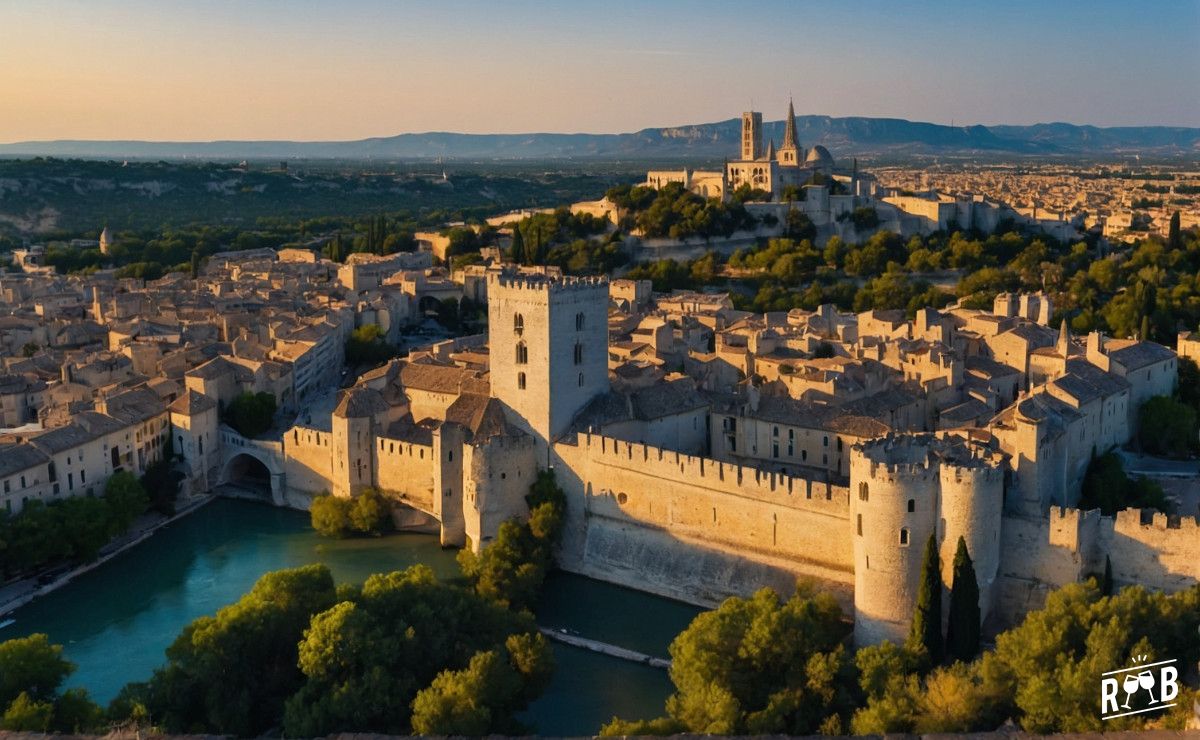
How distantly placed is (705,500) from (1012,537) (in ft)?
13.8

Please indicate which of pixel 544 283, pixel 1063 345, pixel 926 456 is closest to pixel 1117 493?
pixel 926 456

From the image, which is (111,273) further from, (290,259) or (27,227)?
(27,227)

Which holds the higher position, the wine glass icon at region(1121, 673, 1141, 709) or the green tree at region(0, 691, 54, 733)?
the wine glass icon at region(1121, 673, 1141, 709)

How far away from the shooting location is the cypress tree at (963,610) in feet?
43.8

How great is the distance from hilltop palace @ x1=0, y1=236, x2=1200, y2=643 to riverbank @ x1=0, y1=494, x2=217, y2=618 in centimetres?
98

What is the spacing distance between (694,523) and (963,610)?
4409mm

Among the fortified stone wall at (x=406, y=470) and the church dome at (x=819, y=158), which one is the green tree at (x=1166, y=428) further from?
the church dome at (x=819, y=158)

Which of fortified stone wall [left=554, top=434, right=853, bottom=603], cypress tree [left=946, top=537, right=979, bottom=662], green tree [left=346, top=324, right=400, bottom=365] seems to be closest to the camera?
cypress tree [left=946, top=537, right=979, bottom=662]

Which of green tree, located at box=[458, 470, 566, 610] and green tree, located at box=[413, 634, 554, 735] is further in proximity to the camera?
green tree, located at box=[458, 470, 566, 610]

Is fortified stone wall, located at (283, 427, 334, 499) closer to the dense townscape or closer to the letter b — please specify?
the dense townscape

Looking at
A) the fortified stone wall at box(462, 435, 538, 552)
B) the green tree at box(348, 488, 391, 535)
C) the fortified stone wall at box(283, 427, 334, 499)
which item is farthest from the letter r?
the fortified stone wall at box(283, 427, 334, 499)

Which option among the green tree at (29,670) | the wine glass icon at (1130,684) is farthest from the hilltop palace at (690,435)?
the green tree at (29,670)

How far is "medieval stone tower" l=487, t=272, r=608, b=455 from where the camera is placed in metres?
18.5

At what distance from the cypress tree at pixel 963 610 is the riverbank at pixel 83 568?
12.4 m
